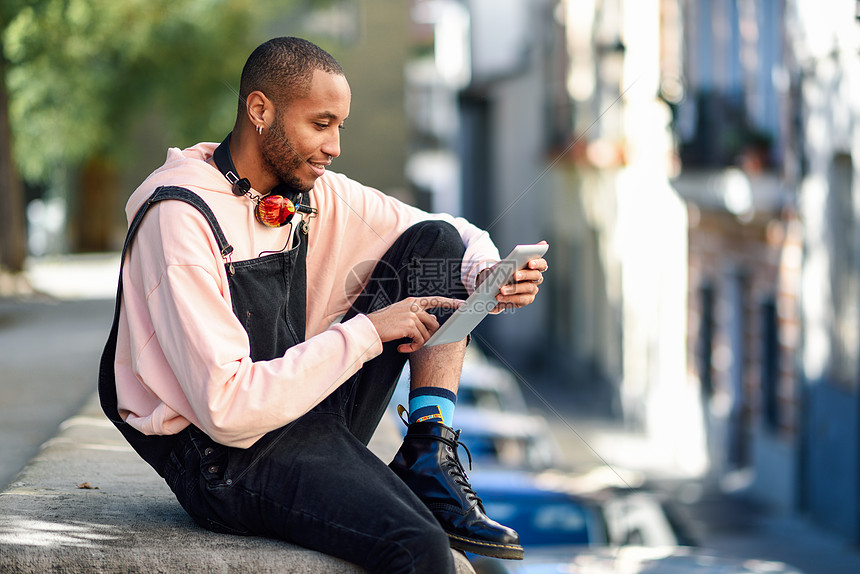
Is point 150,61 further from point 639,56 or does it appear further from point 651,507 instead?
point 651,507

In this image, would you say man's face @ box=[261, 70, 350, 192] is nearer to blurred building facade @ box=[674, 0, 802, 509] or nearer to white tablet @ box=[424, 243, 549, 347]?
white tablet @ box=[424, 243, 549, 347]

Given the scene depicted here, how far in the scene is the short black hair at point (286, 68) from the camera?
2557 millimetres

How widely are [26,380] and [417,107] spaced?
2334 centimetres

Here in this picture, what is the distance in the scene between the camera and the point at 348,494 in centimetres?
247

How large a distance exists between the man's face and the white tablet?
458 mm

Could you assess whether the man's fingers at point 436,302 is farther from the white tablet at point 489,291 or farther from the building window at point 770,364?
the building window at point 770,364

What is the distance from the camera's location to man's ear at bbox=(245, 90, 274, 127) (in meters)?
2.59

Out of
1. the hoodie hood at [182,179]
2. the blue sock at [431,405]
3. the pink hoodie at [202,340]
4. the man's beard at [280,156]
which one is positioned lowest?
the blue sock at [431,405]

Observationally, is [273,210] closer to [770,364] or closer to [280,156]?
[280,156]

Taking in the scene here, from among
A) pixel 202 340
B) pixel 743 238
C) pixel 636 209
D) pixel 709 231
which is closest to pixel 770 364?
pixel 743 238

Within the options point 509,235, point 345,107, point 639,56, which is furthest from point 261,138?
point 509,235

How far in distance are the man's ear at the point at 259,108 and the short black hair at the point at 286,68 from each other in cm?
1

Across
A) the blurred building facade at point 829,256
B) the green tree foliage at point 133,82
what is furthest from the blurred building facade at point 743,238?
the green tree foliage at point 133,82

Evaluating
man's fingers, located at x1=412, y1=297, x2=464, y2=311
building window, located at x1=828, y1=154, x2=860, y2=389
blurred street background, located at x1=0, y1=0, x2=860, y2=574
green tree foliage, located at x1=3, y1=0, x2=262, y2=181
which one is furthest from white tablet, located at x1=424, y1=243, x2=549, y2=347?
green tree foliage, located at x1=3, y1=0, x2=262, y2=181
